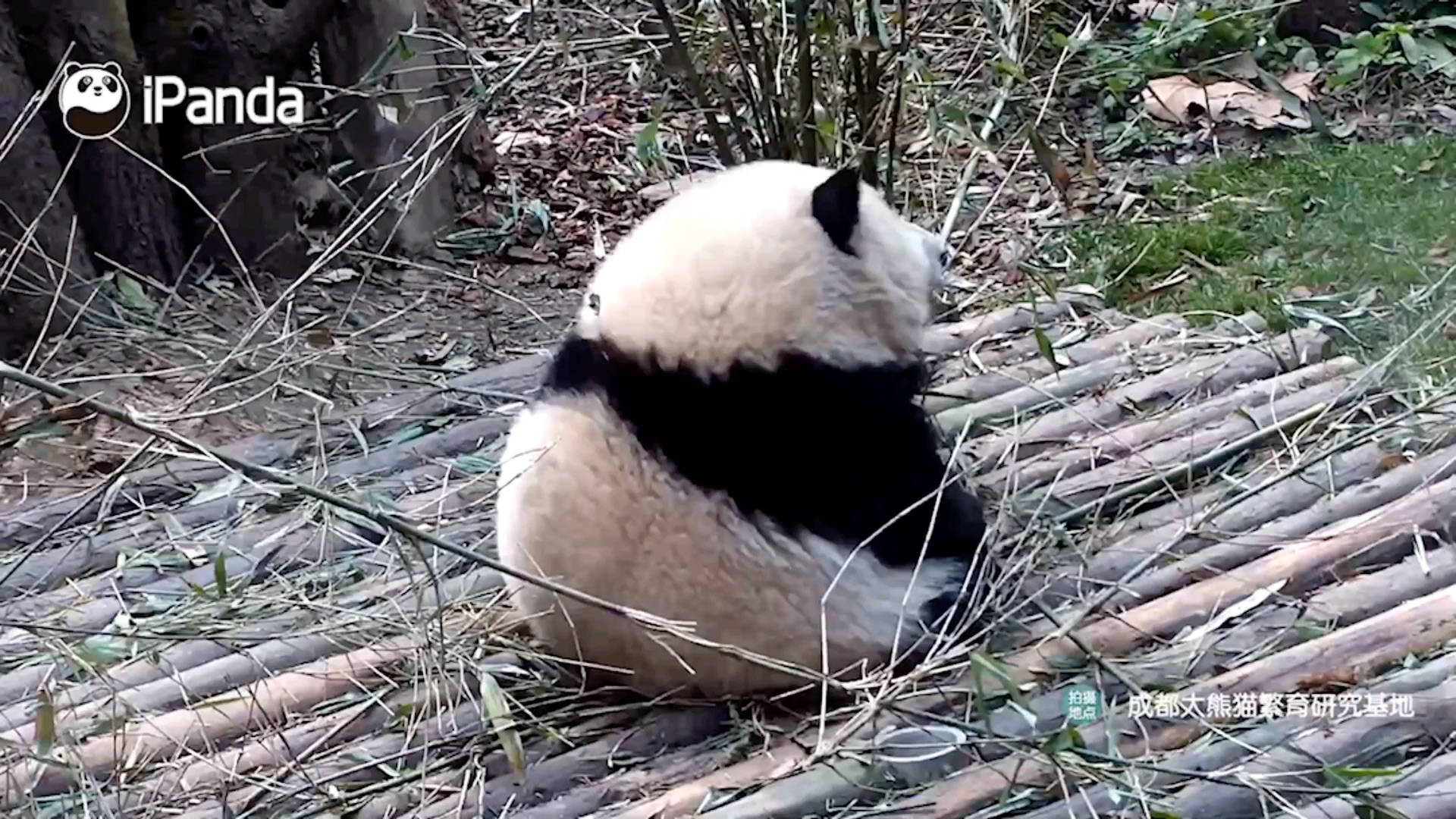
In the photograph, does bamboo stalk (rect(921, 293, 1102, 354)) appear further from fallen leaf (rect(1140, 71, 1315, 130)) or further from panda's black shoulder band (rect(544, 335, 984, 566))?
fallen leaf (rect(1140, 71, 1315, 130))

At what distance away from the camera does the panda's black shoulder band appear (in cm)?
215

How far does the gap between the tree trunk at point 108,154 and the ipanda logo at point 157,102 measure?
0.02 metres

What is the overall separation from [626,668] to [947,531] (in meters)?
0.55

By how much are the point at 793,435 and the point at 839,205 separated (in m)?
0.34

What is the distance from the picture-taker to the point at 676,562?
84.0 inches

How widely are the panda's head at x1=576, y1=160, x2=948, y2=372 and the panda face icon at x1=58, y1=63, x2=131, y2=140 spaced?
223 cm

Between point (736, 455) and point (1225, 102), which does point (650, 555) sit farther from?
point (1225, 102)

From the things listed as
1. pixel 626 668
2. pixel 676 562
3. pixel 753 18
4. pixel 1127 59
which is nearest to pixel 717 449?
pixel 676 562

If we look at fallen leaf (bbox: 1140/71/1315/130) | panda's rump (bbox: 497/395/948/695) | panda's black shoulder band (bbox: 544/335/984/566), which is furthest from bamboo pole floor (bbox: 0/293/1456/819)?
fallen leaf (bbox: 1140/71/1315/130)

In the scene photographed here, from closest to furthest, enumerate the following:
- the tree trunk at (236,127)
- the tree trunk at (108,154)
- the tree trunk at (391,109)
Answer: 1. the tree trunk at (108,154)
2. the tree trunk at (236,127)
3. the tree trunk at (391,109)

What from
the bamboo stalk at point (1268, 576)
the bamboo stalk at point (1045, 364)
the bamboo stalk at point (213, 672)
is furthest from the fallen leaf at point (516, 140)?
the bamboo stalk at point (1268, 576)

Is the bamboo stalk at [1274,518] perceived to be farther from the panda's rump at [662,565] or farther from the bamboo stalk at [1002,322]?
the bamboo stalk at [1002,322]

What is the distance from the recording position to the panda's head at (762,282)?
85.7 inches

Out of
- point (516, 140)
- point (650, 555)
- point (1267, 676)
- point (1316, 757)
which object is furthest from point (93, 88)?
point (1316, 757)
